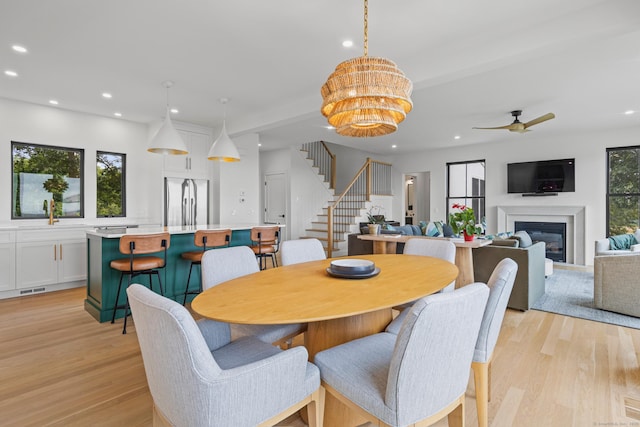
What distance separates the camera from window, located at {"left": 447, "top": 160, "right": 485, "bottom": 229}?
8297mm

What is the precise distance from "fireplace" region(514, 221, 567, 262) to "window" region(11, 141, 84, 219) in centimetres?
841

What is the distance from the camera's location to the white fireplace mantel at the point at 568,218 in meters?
6.62

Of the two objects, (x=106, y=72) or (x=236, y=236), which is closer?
(x=106, y=72)

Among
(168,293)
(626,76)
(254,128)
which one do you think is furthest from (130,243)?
(626,76)

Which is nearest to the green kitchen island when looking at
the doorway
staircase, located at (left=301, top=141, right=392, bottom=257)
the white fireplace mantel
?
staircase, located at (left=301, top=141, right=392, bottom=257)

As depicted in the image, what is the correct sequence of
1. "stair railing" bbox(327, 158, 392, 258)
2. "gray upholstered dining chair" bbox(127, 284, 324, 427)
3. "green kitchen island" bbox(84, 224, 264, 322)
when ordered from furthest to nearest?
"stair railing" bbox(327, 158, 392, 258) < "green kitchen island" bbox(84, 224, 264, 322) < "gray upholstered dining chair" bbox(127, 284, 324, 427)

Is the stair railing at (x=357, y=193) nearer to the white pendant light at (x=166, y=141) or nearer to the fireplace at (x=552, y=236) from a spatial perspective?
the fireplace at (x=552, y=236)

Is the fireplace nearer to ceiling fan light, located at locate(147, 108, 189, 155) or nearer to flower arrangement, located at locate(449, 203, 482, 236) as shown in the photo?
flower arrangement, located at locate(449, 203, 482, 236)

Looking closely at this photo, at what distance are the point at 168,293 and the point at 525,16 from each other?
439 centimetres

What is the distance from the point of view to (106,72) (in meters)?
3.73

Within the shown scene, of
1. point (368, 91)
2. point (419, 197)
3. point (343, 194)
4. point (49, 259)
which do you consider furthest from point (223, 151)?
point (419, 197)

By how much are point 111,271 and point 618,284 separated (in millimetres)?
5334

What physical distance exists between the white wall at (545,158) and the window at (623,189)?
0.12 meters

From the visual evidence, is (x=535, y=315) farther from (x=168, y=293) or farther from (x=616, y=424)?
(x=168, y=293)
